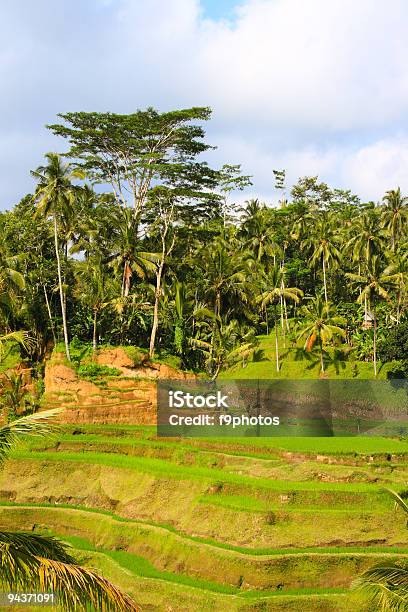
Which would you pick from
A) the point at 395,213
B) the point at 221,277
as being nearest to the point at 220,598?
the point at 221,277

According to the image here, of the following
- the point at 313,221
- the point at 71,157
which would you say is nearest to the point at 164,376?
the point at 71,157

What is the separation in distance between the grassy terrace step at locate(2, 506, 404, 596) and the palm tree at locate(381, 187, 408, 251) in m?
44.1

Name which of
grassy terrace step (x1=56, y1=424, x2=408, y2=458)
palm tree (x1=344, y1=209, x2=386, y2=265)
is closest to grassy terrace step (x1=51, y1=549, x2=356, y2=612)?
grassy terrace step (x1=56, y1=424, x2=408, y2=458)

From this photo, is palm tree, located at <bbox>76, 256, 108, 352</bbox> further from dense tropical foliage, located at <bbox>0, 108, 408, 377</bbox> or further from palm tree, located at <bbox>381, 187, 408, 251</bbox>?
palm tree, located at <bbox>381, 187, 408, 251</bbox>

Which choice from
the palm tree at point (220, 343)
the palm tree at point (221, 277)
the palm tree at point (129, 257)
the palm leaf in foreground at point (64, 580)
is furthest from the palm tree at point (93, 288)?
the palm leaf in foreground at point (64, 580)

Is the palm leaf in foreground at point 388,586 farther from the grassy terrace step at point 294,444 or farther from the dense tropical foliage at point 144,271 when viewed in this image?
the dense tropical foliage at point 144,271

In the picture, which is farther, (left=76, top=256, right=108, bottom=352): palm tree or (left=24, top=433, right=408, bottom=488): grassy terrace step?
(left=76, top=256, right=108, bottom=352): palm tree

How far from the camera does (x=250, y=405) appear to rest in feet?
112

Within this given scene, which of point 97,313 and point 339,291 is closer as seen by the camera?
point 97,313

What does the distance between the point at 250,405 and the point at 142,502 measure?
426 inches

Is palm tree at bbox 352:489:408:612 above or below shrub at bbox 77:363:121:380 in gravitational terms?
below

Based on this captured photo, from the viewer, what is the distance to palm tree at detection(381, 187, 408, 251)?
59250 millimetres

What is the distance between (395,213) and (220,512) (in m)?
44.3

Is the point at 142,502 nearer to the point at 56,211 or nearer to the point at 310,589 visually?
the point at 310,589
